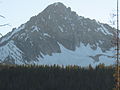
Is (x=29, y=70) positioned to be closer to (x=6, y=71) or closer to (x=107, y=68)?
(x=6, y=71)

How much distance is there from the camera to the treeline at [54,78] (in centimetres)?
11833

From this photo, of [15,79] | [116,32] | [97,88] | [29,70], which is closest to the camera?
[116,32]

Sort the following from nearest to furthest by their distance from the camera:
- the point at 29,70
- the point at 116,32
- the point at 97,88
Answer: the point at 116,32 → the point at 97,88 → the point at 29,70

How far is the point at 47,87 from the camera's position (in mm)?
122125

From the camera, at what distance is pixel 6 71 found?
129625mm

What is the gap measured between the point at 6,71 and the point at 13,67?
4.22m

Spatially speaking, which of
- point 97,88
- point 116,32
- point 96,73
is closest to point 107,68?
point 96,73

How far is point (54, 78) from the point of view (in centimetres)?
12544

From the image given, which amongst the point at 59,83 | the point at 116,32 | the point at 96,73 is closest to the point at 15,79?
the point at 59,83

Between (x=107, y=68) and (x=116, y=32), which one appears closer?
(x=116, y=32)

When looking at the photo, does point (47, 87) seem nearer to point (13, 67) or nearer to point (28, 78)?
point (28, 78)

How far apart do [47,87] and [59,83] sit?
3.88 m

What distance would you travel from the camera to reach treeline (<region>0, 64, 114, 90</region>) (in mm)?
118331

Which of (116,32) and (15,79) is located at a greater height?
(116,32)
